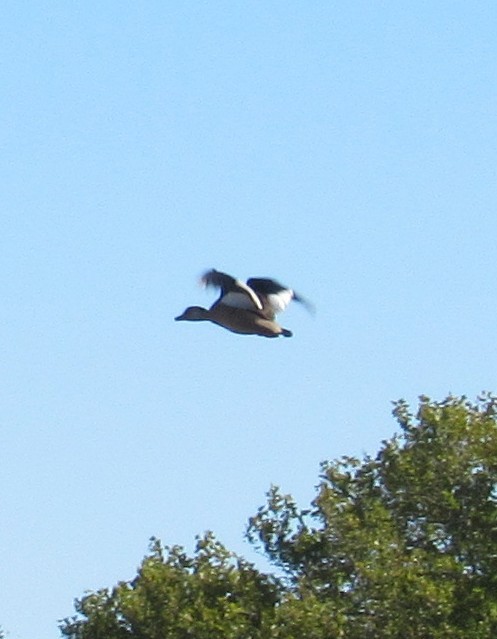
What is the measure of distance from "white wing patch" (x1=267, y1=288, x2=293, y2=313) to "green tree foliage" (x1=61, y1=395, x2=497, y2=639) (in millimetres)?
15761

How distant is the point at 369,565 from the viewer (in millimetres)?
48188

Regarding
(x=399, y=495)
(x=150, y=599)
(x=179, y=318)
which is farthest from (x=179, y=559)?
(x=179, y=318)

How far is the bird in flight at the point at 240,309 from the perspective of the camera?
3036 centimetres

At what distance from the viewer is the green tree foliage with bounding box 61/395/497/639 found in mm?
47156

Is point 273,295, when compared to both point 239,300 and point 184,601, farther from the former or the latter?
point 184,601

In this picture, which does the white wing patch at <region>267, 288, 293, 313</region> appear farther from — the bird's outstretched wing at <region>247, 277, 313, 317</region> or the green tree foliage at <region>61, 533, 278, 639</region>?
the green tree foliage at <region>61, 533, 278, 639</region>

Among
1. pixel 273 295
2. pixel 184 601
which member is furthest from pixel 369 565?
pixel 273 295

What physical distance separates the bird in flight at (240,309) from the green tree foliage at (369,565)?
53.5ft

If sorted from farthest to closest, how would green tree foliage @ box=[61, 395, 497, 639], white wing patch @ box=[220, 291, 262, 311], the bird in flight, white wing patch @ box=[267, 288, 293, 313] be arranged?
green tree foliage @ box=[61, 395, 497, 639], white wing patch @ box=[267, 288, 293, 313], white wing patch @ box=[220, 291, 262, 311], the bird in flight

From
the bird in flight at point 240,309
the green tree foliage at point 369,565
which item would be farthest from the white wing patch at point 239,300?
the green tree foliage at point 369,565

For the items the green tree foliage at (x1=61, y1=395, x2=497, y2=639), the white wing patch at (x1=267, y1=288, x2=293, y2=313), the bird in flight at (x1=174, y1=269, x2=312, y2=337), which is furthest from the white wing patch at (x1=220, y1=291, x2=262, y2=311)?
the green tree foliage at (x1=61, y1=395, x2=497, y2=639)

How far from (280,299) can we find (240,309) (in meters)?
1.32

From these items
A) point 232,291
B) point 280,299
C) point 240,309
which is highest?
point 280,299

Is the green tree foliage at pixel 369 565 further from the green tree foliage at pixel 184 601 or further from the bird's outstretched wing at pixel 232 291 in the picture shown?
the bird's outstretched wing at pixel 232 291
